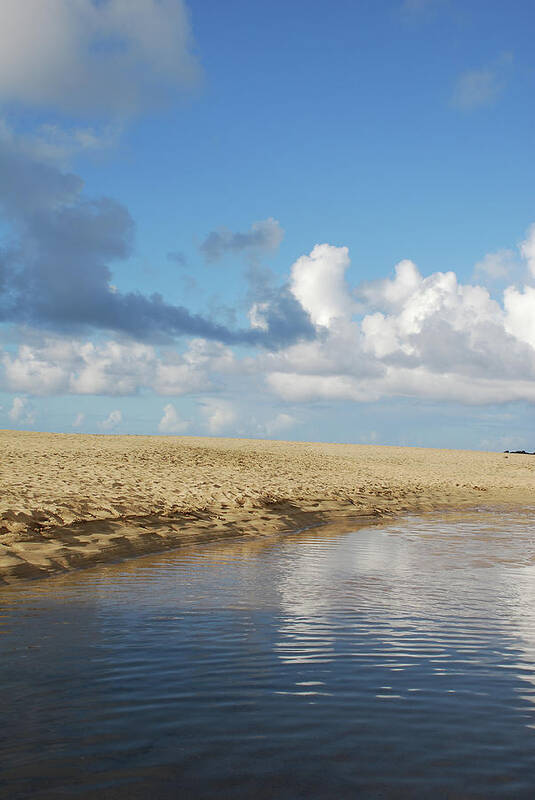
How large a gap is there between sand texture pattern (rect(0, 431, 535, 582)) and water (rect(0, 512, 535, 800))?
3.44 meters

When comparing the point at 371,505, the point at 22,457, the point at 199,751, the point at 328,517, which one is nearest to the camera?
the point at 199,751

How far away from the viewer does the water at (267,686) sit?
14.7ft

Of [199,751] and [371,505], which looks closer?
[199,751]

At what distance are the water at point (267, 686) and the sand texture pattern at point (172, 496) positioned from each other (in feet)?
11.3

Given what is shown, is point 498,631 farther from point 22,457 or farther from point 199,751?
point 22,457

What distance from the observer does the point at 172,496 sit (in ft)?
75.2

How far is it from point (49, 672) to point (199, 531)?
1214 cm

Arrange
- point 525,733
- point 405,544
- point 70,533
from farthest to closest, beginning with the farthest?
point 405,544, point 70,533, point 525,733

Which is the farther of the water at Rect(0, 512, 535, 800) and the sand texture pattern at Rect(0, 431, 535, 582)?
the sand texture pattern at Rect(0, 431, 535, 582)

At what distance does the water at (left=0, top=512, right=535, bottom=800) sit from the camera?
4.49m

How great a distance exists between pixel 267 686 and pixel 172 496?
55.4 ft

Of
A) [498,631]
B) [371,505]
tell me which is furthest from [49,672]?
[371,505]

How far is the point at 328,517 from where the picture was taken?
24578mm

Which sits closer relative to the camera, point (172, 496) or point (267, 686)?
point (267, 686)
